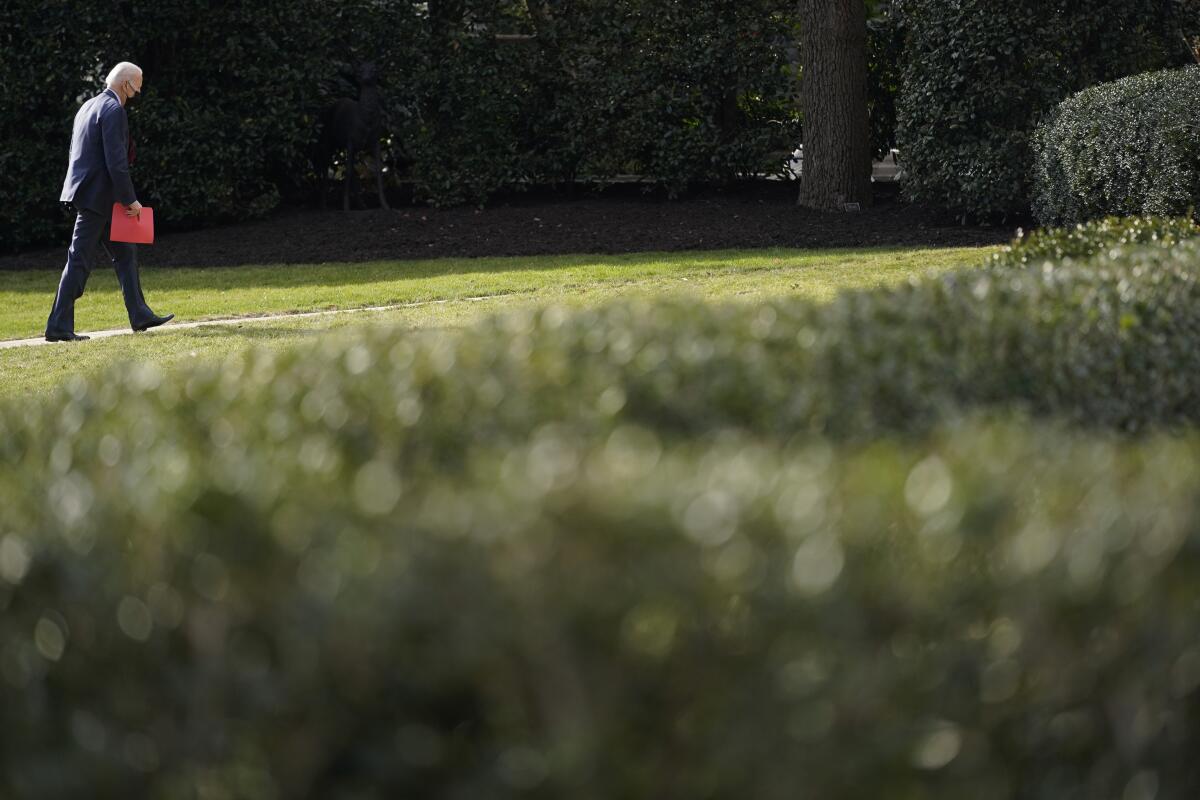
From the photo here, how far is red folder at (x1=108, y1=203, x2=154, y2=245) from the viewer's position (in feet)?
33.8

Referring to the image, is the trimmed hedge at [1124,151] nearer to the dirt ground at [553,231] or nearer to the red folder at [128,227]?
the dirt ground at [553,231]

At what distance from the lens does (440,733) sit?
225cm

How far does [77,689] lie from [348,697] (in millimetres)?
521

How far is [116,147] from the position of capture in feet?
33.3

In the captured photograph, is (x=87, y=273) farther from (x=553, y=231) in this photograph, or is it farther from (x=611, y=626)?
(x=611, y=626)

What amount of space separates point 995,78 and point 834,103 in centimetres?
202

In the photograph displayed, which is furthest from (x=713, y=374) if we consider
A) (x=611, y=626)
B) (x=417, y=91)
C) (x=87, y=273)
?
(x=417, y=91)

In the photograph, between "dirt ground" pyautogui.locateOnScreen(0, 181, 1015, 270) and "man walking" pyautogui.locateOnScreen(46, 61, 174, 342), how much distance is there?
4439 mm

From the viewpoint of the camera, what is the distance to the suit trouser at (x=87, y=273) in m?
10.2

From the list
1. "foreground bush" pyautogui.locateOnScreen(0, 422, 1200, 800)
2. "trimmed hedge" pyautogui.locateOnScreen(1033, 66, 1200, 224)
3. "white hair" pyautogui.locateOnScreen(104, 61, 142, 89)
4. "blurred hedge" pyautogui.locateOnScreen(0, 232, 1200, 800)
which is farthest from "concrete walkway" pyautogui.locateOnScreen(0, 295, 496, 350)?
"foreground bush" pyautogui.locateOnScreen(0, 422, 1200, 800)

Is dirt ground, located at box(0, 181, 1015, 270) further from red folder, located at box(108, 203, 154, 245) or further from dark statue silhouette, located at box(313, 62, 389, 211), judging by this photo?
red folder, located at box(108, 203, 154, 245)

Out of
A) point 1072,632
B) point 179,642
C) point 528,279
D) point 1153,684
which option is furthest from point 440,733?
point 528,279

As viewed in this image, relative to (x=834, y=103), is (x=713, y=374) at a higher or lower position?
lower

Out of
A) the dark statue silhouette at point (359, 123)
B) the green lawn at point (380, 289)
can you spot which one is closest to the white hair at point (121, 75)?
the green lawn at point (380, 289)
